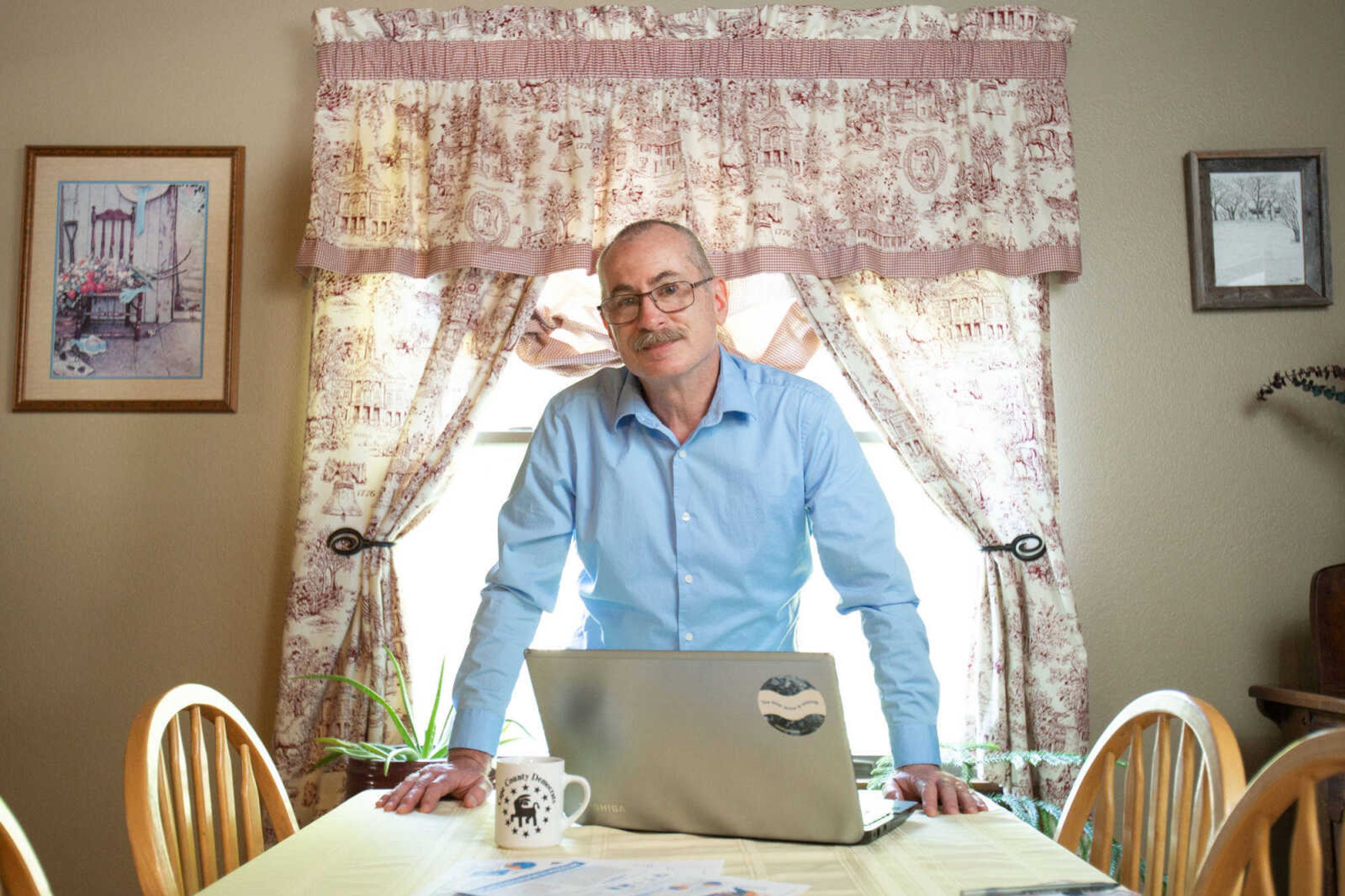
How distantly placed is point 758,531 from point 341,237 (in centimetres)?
170

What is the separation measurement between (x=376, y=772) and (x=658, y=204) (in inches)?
64.1

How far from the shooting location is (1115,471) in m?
3.01

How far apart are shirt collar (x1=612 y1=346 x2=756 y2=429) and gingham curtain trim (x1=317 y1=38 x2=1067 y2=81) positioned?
144 cm

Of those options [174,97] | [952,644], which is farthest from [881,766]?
[174,97]

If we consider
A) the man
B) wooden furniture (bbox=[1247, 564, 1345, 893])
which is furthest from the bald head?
wooden furniture (bbox=[1247, 564, 1345, 893])

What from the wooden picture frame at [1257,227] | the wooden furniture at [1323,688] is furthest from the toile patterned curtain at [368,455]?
the wooden furniture at [1323,688]

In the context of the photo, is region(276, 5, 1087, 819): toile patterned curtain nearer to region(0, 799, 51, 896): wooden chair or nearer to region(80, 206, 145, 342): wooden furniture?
region(80, 206, 145, 342): wooden furniture

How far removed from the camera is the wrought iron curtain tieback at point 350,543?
114 inches

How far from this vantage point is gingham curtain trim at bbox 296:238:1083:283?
2.93 metres

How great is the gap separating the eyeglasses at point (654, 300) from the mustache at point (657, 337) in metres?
0.03

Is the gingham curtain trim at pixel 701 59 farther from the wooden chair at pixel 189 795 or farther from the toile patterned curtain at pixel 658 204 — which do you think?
the wooden chair at pixel 189 795

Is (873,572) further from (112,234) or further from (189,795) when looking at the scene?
(112,234)

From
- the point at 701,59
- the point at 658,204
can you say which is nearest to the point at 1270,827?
the point at 658,204

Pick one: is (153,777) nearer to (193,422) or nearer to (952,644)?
(193,422)
